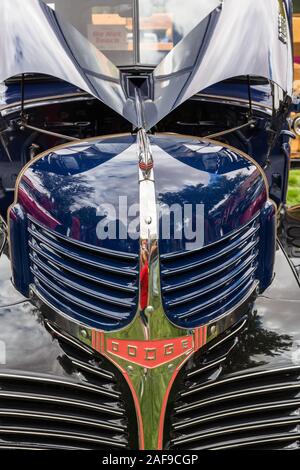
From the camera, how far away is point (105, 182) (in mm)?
Answer: 2662

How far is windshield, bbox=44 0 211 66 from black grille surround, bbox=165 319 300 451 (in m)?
1.94

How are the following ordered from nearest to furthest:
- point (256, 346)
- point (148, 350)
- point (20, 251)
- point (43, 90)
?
point (148, 350) → point (256, 346) → point (20, 251) → point (43, 90)

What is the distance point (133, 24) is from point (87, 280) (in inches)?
73.8

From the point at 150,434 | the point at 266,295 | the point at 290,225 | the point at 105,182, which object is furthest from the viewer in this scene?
the point at 290,225

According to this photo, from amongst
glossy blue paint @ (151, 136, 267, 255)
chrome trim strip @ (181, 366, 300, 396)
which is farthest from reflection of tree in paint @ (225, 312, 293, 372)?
glossy blue paint @ (151, 136, 267, 255)

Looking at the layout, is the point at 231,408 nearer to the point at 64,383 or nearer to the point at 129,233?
the point at 64,383

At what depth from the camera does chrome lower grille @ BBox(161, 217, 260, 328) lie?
8.17 ft

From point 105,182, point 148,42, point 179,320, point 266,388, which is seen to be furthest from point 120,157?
point 148,42

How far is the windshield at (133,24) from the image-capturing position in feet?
12.7

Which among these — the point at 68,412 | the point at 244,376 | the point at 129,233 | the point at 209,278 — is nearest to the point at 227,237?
the point at 209,278

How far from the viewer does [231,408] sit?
251 cm

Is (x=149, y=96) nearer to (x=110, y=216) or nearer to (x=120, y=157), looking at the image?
(x=120, y=157)

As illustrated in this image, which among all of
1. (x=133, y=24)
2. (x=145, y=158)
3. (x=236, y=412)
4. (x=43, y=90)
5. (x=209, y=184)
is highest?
A: (x=133, y=24)

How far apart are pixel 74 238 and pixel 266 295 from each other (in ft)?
2.74
